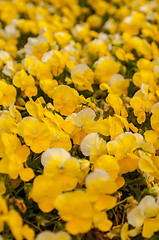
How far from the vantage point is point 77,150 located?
162cm

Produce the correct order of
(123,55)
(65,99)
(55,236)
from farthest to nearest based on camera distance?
1. (123,55)
2. (65,99)
3. (55,236)

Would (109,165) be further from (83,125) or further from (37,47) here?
(37,47)

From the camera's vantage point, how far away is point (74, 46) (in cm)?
258

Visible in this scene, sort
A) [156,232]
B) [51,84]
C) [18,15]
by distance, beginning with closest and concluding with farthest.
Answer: [156,232] < [51,84] < [18,15]

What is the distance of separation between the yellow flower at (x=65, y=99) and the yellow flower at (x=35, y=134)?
0.33m

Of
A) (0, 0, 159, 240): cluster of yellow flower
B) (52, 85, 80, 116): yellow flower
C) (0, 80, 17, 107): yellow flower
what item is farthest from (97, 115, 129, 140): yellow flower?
(0, 80, 17, 107): yellow flower

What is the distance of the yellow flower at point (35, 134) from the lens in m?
1.42

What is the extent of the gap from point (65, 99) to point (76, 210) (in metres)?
0.69

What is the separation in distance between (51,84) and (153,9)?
2034 millimetres

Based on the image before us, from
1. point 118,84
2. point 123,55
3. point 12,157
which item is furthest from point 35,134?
point 123,55

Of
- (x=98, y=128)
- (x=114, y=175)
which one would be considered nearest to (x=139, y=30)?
(x=98, y=128)

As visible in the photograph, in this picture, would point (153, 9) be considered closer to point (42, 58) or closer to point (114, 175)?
point (42, 58)

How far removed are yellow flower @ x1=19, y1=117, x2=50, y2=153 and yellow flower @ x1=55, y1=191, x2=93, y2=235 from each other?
1.00 feet

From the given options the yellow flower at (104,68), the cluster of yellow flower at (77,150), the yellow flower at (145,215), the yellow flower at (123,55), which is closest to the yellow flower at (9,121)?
the cluster of yellow flower at (77,150)
